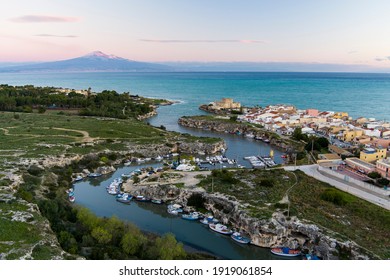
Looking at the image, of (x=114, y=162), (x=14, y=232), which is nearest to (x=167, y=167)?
(x=114, y=162)

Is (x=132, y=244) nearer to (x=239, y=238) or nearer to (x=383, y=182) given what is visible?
(x=239, y=238)

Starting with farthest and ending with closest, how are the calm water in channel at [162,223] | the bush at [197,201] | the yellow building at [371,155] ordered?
the yellow building at [371,155], the bush at [197,201], the calm water in channel at [162,223]

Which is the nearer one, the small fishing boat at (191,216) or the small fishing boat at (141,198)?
the small fishing boat at (191,216)

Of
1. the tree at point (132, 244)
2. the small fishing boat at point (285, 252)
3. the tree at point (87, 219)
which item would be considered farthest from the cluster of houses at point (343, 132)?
the tree at point (87, 219)

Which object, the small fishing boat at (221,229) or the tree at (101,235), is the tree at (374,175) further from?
the tree at (101,235)

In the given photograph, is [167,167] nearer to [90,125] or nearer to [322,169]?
[322,169]

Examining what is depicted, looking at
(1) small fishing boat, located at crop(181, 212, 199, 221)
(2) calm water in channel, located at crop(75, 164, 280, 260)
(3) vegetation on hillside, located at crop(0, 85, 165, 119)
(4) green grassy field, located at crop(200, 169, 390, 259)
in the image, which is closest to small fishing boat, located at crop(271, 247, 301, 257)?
(2) calm water in channel, located at crop(75, 164, 280, 260)

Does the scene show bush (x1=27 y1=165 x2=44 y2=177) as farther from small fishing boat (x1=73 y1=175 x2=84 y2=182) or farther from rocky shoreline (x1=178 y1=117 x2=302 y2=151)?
rocky shoreline (x1=178 y1=117 x2=302 y2=151)
